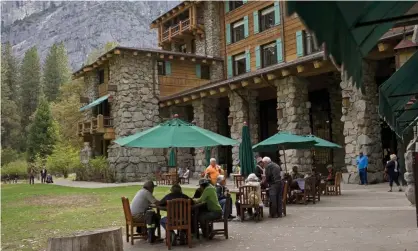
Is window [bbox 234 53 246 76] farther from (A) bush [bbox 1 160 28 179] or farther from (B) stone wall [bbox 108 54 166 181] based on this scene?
(A) bush [bbox 1 160 28 179]

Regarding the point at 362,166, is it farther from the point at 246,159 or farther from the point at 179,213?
the point at 179,213

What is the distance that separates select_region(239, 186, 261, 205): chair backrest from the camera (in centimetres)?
962

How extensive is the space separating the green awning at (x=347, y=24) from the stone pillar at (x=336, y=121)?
807 inches

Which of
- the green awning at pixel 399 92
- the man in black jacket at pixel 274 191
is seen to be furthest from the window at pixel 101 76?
the green awning at pixel 399 92

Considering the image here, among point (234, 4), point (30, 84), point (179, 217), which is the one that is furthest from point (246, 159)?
point (30, 84)

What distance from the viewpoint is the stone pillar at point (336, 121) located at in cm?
2255

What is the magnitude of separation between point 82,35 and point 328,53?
10837 cm

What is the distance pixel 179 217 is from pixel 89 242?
202 centimetres

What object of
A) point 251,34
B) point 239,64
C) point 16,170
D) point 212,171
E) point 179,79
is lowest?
point 212,171

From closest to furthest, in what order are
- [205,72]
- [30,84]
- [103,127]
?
[103,127] → [205,72] → [30,84]

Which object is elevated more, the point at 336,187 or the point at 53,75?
the point at 53,75

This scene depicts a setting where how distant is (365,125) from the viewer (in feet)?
56.9

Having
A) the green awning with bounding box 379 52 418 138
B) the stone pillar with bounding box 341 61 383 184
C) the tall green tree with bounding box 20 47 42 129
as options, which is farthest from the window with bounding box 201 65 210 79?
the tall green tree with bounding box 20 47 42 129

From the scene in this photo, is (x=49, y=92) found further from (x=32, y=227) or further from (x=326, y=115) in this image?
(x=32, y=227)
